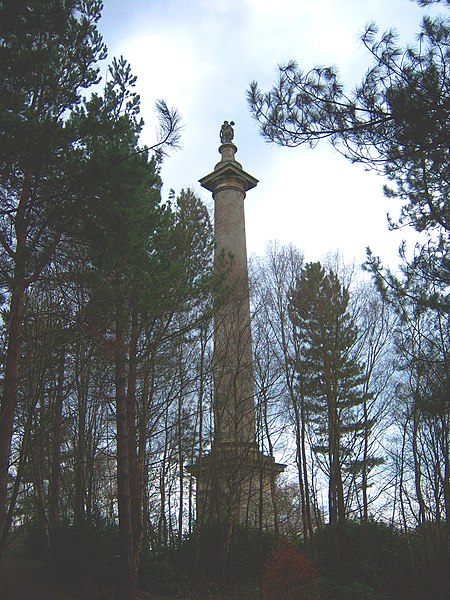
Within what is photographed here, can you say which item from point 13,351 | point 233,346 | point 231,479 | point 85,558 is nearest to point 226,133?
point 233,346

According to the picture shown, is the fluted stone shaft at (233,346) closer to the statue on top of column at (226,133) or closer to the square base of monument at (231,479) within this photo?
the square base of monument at (231,479)

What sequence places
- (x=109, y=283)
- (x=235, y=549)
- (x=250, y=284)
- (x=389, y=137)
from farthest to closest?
(x=250, y=284)
(x=235, y=549)
(x=109, y=283)
(x=389, y=137)

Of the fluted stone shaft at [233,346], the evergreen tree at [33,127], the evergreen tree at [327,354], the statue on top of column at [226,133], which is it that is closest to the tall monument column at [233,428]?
the fluted stone shaft at [233,346]

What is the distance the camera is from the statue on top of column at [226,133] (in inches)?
692

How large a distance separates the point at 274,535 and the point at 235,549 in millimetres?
951

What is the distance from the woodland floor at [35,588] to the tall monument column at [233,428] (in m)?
1.85

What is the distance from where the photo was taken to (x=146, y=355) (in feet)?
30.6

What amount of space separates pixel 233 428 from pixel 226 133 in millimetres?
9195

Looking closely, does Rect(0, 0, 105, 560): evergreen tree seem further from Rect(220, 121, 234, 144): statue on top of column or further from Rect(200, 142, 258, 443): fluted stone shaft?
Rect(220, 121, 234, 144): statue on top of column

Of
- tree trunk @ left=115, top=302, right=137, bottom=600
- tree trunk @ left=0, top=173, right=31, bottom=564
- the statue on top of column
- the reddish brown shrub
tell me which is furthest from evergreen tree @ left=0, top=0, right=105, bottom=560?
the statue on top of column

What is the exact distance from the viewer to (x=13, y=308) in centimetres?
643

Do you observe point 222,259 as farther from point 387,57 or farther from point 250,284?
point 387,57

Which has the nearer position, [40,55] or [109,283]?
[40,55]

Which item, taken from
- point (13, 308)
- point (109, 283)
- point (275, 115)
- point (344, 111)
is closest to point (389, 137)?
point (344, 111)
